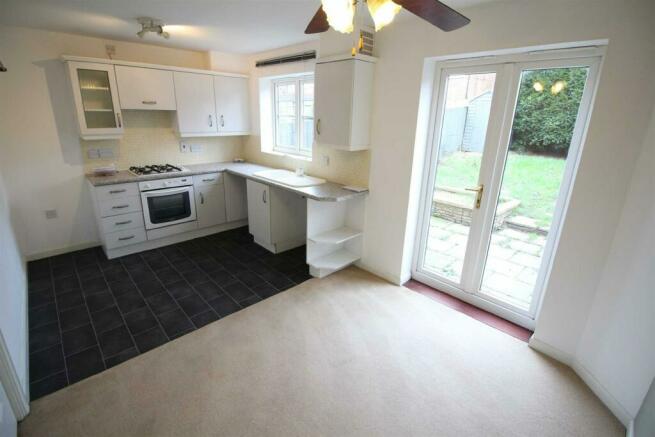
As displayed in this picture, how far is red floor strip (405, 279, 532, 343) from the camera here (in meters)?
2.46

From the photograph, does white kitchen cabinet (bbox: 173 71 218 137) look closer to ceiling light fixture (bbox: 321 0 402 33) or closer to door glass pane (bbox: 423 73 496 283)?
door glass pane (bbox: 423 73 496 283)

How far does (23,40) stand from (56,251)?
2121mm

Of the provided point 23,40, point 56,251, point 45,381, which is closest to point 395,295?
point 45,381

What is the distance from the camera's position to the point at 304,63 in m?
3.55

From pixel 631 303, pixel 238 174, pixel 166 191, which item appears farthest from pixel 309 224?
pixel 631 303

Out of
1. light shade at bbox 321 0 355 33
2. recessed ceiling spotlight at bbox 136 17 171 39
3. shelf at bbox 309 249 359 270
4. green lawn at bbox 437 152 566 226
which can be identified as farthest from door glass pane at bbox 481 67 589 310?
recessed ceiling spotlight at bbox 136 17 171 39

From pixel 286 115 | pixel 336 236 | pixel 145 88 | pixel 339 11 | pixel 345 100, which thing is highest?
pixel 339 11

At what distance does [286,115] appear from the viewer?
4230 mm

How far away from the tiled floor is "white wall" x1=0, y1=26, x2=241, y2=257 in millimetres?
361

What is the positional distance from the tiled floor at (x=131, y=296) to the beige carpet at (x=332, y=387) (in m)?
0.20

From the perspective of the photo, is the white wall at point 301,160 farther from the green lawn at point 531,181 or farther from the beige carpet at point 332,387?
the beige carpet at point 332,387

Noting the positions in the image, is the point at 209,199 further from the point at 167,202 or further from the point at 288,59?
the point at 288,59

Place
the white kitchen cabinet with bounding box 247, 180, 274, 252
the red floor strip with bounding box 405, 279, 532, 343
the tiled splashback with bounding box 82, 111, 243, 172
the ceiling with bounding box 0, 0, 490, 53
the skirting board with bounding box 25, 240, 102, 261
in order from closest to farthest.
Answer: the ceiling with bounding box 0, 0, 490, 53 < the red floor strip with bounding box 405, 279, 532, 343 < the skirting board with bounding box 25, 240, 102, 261 < the white kitchen cabinet with bounding box 247, 180, 274, 252 < the tiled splashback with bounding box 82, 111, 243, 172

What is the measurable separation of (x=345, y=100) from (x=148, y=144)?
2.64 m
